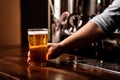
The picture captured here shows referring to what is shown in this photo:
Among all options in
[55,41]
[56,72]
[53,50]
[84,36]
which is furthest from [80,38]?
[55,41]

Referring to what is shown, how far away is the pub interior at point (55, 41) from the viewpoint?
934 mm

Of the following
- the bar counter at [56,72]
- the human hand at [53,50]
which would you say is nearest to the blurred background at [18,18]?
the human hand at [53,50]

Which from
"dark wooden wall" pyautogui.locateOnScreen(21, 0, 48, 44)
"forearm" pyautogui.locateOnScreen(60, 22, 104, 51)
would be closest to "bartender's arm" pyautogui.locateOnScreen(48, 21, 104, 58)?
"forearm" pyautogui.locateOnScreen(60, 22, 104, 51)

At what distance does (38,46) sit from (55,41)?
1166mm

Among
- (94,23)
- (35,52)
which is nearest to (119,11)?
(94,23)

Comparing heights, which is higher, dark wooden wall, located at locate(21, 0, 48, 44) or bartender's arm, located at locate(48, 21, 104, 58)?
dark wooden wall, located at locate(21, 0, 48, 44)

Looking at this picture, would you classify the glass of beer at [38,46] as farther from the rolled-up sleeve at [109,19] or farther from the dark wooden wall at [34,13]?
the dark wooden wall at [34,13]

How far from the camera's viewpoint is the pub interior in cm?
93

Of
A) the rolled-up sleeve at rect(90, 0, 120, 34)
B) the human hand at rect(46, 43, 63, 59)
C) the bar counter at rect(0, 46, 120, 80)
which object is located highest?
the rolled-up sleeve at rect(90, 0, 120, 34)

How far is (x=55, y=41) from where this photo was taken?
7.44 ft

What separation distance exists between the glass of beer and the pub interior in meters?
0.04

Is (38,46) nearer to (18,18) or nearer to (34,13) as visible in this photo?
(34,13)

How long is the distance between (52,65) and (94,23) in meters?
0.27

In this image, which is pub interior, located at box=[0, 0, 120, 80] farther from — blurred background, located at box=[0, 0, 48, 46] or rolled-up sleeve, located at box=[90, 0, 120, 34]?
rolled-up sleeve, located at box=[90, 0, 120, 34]
